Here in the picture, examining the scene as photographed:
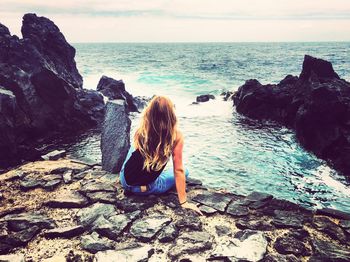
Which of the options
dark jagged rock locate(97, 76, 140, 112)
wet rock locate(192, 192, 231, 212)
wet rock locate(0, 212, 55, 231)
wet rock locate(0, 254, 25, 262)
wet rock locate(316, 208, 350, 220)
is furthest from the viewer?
dark jagged rock locate(97, 76, 140, 112)

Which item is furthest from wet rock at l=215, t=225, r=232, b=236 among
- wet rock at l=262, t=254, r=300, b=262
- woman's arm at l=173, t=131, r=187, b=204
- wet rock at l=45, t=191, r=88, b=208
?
wet rock at l=45, t=191, r=88, b=208

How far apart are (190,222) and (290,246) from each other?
138cm

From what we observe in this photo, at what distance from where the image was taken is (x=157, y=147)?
4.89 m

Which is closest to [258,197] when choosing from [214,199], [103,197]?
[214,199]

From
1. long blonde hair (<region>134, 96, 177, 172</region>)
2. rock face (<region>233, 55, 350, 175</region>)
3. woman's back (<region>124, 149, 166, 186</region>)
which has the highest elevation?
long blonde hair (<region>134, 96, 177, 172</region>)

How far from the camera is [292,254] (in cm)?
381

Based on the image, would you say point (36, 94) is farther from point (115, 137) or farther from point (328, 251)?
point (328, 251)

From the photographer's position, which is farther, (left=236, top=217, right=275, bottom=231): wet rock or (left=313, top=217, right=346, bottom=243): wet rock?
(left=236, top=217, right=275, bottom=231): wet rock

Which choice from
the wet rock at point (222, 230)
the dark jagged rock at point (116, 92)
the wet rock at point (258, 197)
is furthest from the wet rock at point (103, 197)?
the dark jagged rock at point (116, 92)

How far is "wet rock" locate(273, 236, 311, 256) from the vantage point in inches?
151

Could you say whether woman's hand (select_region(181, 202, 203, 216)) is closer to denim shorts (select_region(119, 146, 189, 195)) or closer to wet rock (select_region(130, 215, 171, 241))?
wet rock (select_region(130, 215, 171, 241))

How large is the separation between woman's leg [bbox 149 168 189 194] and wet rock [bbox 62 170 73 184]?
1.81 meters

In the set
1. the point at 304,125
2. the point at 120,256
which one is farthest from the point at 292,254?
the point at 304,125

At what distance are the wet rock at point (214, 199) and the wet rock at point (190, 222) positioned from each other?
0.48 m
